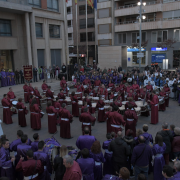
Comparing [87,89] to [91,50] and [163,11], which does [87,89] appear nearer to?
[163,11]

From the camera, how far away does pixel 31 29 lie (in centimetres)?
2488

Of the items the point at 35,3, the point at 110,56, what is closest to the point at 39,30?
the point at 35,3

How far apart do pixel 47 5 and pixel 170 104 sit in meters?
20.6

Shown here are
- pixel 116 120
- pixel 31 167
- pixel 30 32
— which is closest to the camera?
pixel 31 167

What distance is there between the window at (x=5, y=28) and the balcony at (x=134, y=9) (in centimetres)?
2169

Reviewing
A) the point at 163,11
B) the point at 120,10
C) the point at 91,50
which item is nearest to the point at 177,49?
the point at 163,11

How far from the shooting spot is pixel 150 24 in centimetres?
3616

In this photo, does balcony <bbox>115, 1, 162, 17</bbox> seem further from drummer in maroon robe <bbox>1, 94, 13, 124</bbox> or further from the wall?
drummer in maroon robe <bbox>1, 94, 13, 124</bbox>

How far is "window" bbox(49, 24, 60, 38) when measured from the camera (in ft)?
94.5

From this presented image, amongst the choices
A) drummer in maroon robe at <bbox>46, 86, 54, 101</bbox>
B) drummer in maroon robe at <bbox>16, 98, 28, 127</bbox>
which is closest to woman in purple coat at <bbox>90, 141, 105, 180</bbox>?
drummer in maroon robe at <bbox>16, 98, 28, 127</bbox>

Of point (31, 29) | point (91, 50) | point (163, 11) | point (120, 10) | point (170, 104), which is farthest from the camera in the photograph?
point (91, 50)

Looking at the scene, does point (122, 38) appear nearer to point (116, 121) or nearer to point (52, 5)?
point (52, 5)

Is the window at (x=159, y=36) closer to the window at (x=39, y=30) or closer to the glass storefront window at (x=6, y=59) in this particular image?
the window at (x=39, y=30)

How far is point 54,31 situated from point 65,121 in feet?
72.6
